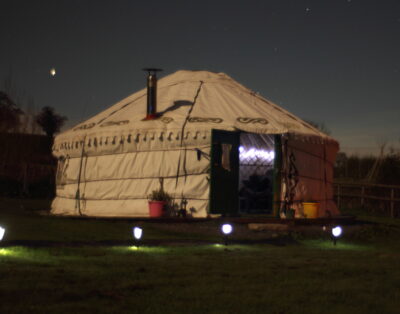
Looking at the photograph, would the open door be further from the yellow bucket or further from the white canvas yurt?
the yellow bucket

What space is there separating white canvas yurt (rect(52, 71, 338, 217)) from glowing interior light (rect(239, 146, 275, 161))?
0.79 metres

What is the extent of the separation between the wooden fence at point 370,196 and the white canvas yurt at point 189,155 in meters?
2.79

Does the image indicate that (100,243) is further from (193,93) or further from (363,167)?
(363,167)

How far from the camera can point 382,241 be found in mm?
8047

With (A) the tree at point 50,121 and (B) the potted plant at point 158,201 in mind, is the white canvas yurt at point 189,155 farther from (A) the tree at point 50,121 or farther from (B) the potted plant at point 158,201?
(A) the tree at point 50,121

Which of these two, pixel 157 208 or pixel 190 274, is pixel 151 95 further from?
pixel 190 274

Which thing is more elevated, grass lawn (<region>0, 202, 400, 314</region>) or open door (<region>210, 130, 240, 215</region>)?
open door (<region>210, 130, 240, 215</region>)

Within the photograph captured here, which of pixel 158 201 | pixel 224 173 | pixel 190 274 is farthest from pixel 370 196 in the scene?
pixel 190 274

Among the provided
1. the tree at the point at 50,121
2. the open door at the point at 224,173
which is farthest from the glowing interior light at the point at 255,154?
the tree at the point at 50,121

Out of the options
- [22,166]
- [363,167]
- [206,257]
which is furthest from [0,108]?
[206,257]

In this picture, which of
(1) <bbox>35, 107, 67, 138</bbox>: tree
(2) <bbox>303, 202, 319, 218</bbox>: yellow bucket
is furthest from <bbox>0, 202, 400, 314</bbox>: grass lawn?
(1) <bbox>35, 107, 67, 138</bbox>: tree

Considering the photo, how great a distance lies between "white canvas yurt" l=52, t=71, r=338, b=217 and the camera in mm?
9375

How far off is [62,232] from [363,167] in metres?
10.9

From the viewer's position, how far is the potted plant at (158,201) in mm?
9172
